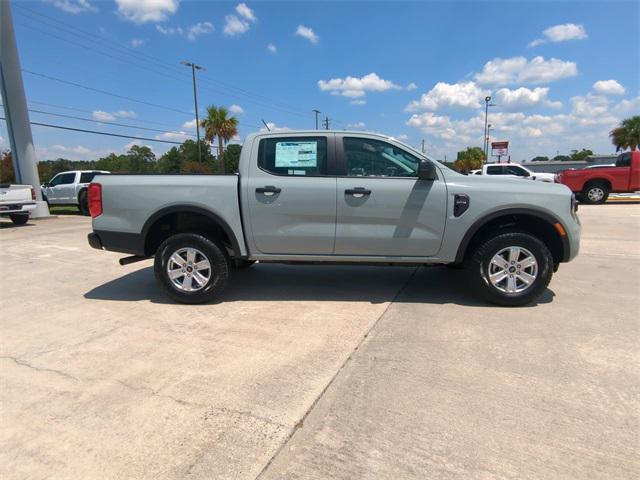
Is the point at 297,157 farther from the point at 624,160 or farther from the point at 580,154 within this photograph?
Answer: the point at 580,154

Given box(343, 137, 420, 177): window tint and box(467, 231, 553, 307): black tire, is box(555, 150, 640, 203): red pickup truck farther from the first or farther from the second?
box(343, 137, 420, 177): window tint

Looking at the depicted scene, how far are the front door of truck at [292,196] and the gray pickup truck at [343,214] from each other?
0.01 meters

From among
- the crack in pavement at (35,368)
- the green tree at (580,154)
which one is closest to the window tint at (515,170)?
the crack in pavement at (35,368)

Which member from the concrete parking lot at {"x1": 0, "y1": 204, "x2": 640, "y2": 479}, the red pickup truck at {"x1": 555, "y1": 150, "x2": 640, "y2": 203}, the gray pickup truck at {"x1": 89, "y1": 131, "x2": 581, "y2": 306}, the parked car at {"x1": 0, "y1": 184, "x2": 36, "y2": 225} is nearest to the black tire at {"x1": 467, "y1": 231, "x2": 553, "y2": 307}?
the gray pickup truck at {"x1": 89, "y1": 131, "x2": 581, "y2": 306}

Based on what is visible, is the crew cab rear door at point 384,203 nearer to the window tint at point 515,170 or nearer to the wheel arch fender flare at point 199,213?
the wheel arch fender flare at point 199,213

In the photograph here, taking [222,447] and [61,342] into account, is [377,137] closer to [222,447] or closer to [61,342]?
[222,447]

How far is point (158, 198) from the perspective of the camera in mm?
4543

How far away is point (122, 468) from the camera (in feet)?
6.93

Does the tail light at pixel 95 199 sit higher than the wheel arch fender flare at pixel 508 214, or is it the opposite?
the tail light at pixel 95 199

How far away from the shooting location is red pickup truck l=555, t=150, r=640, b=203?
15578 mm

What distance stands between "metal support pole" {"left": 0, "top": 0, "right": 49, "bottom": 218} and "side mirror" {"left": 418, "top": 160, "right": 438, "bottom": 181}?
47.7ft

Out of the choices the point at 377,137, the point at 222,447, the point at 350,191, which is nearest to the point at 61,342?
the point at 222,447

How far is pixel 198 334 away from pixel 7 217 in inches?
623

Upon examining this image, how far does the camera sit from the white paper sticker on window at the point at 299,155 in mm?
4473
